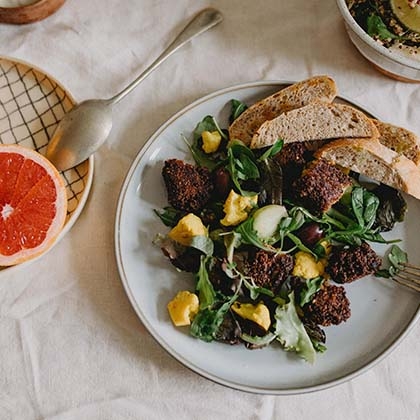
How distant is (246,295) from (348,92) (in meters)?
0.49

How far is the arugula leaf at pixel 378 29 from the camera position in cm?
143

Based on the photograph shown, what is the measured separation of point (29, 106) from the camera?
4.77 feet

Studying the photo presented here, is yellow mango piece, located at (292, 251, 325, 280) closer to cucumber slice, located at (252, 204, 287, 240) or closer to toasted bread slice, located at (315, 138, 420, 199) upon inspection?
cucumber slice, located at (252, 204, 287, 240)

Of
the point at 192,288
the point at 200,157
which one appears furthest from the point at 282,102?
Answer: the point at 192,288

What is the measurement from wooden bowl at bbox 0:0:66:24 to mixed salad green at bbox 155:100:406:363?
1.43 ft

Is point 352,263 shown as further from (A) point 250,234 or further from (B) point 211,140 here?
(B) point 211,140

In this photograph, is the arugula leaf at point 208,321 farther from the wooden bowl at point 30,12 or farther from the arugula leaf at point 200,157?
the wooden bowl at point 30,12

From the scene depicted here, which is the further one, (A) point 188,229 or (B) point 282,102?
(B) point 282,102

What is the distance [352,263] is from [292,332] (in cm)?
17

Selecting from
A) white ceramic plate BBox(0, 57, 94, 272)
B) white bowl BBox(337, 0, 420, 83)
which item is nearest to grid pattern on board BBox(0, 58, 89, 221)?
white ceramic plate BBox(0, 57, 94, 272)

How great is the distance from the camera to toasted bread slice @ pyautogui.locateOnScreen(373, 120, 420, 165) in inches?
55.1

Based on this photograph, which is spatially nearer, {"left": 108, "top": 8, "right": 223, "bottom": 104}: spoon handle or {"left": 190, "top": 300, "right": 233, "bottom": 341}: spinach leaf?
{"left": 190, "top": 300, "right": 233, "bottom": 341}: spinach leaf

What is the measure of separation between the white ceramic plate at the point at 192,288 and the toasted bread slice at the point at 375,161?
7 centimetres

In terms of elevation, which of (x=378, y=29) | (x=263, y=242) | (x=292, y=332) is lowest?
(x=292, y=332)
